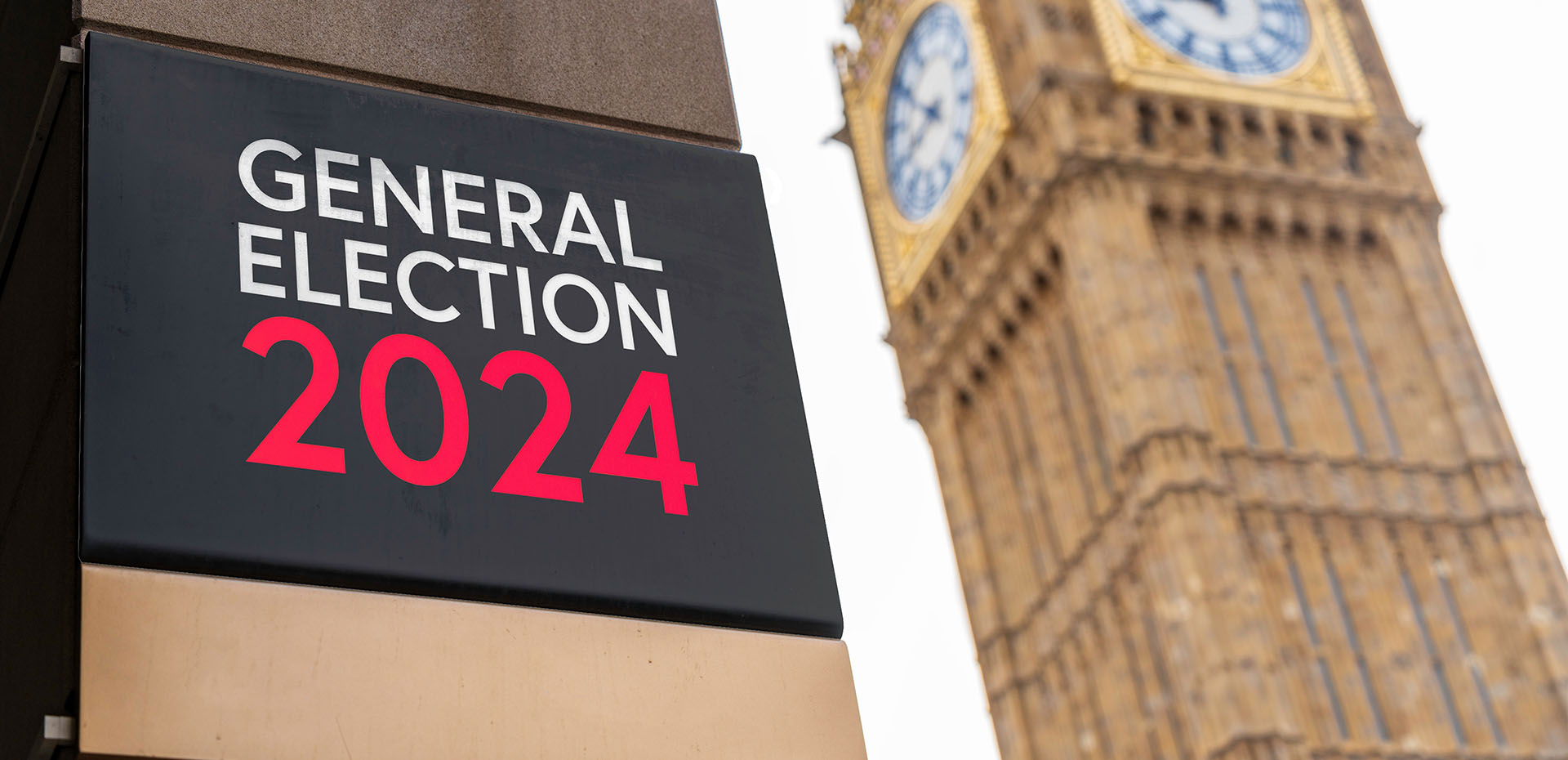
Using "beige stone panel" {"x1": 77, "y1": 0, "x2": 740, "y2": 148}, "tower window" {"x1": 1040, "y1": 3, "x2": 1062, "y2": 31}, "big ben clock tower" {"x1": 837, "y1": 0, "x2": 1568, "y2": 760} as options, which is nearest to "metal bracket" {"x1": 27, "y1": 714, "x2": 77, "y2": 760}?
"beige stone panel" {"x1": 77, "y1": 0, "x2": 740, "y2": 148}

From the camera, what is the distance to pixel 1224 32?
112 ft

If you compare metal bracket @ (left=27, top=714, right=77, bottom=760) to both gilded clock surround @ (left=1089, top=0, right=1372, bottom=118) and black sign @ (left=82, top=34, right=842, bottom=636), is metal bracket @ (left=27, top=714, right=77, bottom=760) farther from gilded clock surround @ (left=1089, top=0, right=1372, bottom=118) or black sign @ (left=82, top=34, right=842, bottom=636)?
gilded clock surround @ (left=1089, top=0, right=1372, bottom=118)

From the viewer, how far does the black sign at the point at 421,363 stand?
3434mm

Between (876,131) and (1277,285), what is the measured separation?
908cm

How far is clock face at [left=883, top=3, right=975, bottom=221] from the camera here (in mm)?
35594

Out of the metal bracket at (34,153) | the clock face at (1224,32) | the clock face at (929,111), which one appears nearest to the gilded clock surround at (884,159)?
the clock face at (929,111)

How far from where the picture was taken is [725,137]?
486 cm

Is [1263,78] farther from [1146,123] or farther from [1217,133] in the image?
[1146,123]

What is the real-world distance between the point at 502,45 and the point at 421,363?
123cm

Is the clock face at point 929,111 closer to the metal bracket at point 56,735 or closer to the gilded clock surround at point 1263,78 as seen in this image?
the gilded clock surround at point 1263,78

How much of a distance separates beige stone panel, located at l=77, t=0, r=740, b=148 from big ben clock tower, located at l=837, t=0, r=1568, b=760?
952 inches

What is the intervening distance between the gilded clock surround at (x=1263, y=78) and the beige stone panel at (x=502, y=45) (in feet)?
95.6

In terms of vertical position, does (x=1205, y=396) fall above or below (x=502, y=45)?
above

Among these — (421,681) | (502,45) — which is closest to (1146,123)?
(502,45)
